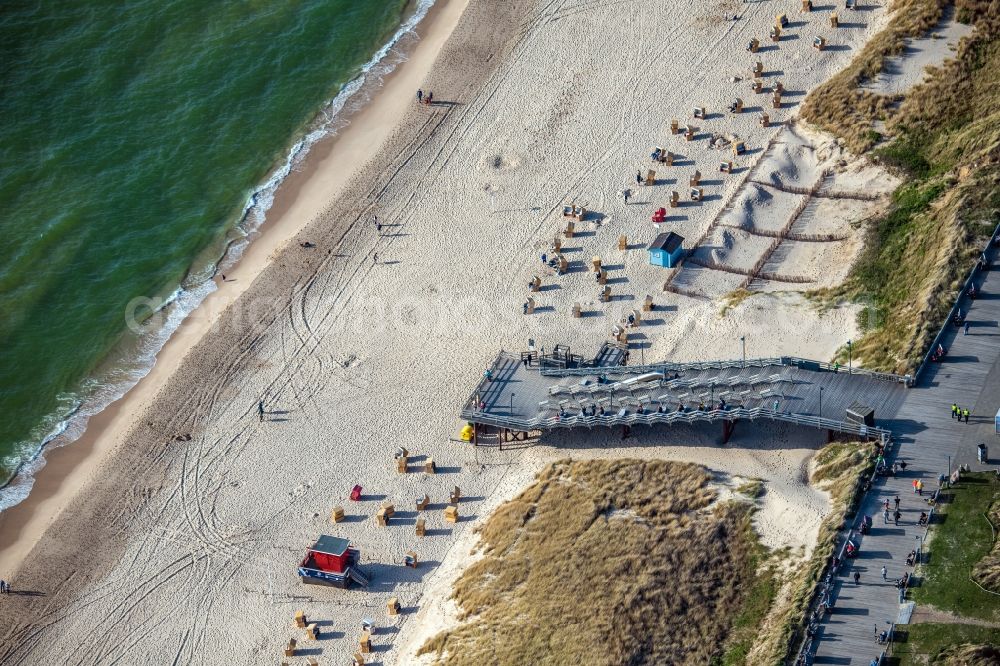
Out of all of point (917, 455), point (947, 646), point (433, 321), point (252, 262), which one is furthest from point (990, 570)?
point (252, 262)

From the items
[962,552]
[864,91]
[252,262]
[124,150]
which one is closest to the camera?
[962,552]

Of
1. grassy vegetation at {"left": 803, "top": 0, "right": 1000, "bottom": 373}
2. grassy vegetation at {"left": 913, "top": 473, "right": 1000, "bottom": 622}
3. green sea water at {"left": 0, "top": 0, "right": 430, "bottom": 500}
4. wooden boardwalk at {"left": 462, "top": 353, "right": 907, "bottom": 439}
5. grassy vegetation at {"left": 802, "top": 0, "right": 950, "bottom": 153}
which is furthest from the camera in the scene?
grassy vegetation at {"left": 802, "top": 0, "right": 950, "bottom": 153}

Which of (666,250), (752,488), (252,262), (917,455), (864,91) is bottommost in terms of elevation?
(752,488)

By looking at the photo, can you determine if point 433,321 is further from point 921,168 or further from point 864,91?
point 864,91

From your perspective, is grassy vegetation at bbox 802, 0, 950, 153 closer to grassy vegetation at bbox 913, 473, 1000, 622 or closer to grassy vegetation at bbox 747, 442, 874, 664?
grassy vegetation at bbox 747, 442, 874, 664

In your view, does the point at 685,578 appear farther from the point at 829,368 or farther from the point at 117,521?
the point at 117,521

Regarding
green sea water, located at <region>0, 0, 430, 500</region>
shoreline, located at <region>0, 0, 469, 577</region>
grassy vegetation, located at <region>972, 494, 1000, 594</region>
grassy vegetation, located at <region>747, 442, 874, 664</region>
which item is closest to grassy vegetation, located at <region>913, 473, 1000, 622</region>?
grassy vegetation, located at <region>972, 494, 1000, 594</region>
